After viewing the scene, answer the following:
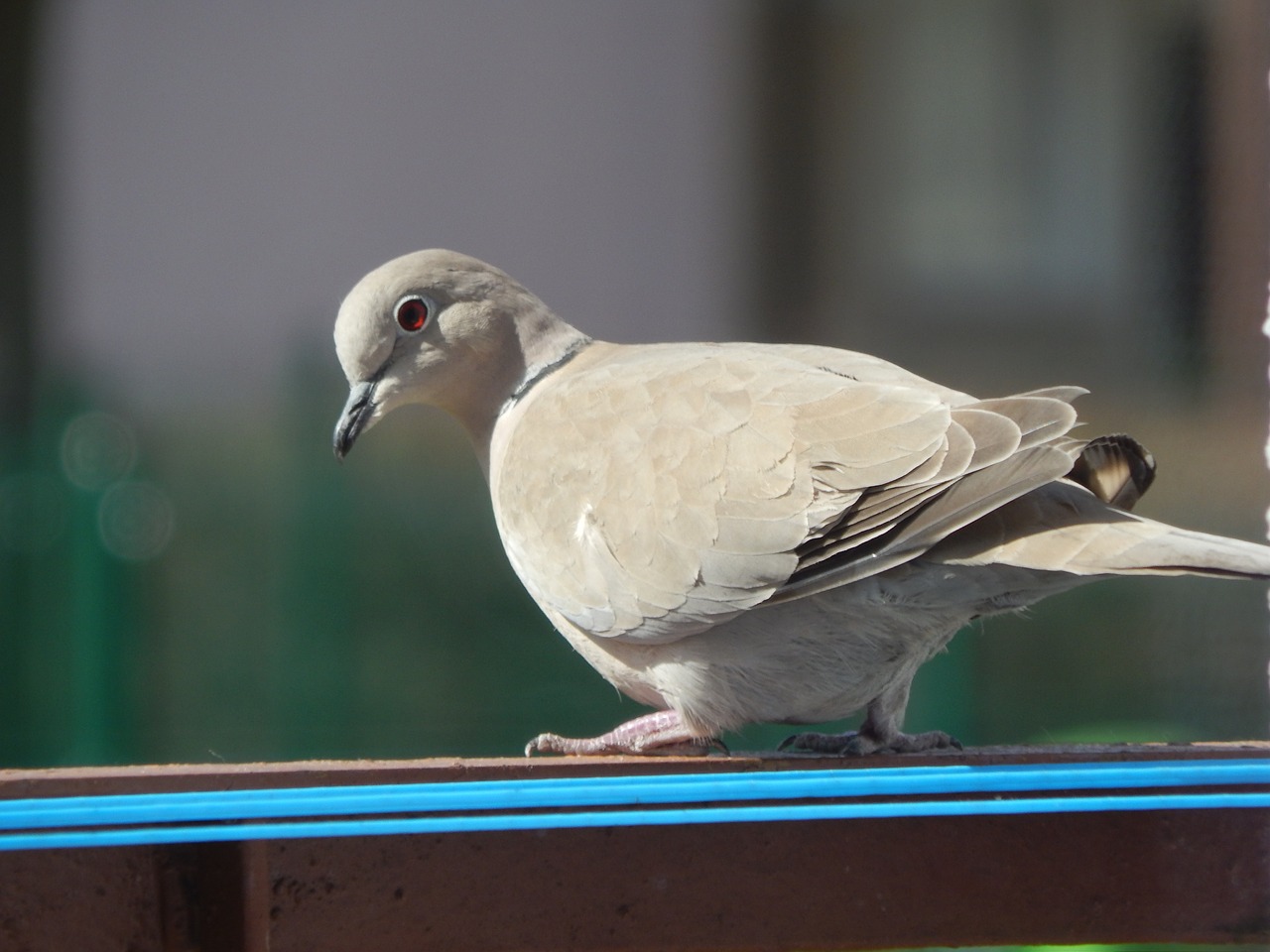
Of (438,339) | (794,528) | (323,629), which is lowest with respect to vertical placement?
(323,629)

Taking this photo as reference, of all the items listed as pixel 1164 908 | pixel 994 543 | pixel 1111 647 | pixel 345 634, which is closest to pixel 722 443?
pixel 994 543

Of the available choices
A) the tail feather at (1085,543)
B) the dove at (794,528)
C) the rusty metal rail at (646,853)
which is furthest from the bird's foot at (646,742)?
the tail feather at (1085,543)

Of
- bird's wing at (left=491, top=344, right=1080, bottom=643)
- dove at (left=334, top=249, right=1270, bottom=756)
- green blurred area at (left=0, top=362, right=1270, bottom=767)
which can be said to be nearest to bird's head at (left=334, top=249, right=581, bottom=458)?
dove at (left=334, top=249, right=1270, bottom=756)

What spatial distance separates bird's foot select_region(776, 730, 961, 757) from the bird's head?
3.19ft

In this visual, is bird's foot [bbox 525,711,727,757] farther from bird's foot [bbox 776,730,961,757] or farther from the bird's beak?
the bird's beak

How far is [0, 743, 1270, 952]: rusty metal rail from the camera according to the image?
168 centimetres

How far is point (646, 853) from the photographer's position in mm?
1959

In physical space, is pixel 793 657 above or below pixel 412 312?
below

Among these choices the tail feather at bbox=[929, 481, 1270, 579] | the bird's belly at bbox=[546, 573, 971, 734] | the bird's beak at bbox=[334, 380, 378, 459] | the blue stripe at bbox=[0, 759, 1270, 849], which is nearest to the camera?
the blue stripe at bbox=[0, 759, 1270, 849]

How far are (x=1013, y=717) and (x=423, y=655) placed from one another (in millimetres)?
2434

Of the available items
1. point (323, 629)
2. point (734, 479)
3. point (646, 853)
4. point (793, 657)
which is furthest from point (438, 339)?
point (323, 629)

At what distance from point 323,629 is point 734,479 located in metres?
3.81

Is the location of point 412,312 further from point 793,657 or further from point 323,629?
point 323,629

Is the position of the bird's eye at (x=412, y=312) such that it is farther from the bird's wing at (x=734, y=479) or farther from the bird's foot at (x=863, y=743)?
the bird's foot at (x=863, y=743)
